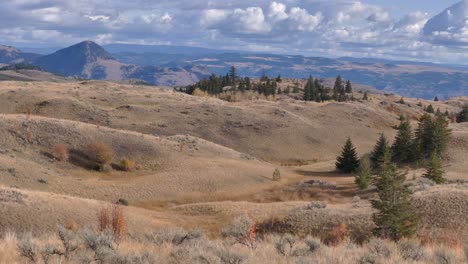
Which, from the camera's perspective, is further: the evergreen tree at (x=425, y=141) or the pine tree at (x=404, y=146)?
the pine tree at (x=404, y=146)

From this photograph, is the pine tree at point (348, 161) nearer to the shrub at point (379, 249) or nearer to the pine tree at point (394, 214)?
the pine tree at point (394, 214)

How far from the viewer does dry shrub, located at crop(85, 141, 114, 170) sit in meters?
55.3

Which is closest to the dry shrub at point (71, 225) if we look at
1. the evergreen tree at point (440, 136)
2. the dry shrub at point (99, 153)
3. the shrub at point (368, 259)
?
the shrub at point (368, 259)

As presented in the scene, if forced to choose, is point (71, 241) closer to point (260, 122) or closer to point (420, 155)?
point (420, 155)

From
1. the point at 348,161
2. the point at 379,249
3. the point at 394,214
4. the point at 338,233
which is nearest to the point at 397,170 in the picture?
the point at 394,214

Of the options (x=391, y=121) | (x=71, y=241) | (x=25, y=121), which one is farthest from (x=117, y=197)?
(x=391, y=121)

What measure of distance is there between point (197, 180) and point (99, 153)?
11.4 meters

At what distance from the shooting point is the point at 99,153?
55.5m

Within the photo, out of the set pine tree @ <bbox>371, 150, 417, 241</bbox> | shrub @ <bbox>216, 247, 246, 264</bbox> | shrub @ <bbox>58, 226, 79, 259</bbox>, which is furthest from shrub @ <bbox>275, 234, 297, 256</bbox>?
pine tree @ <bbox>371, 150, 417, 241</bbox>

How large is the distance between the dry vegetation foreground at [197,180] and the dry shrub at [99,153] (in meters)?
0.12

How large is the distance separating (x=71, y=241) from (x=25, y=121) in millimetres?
52278

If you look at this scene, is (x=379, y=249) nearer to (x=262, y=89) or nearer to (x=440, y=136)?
(x=440, y=136)

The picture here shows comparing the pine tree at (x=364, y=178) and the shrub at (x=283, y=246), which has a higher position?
the shrub at (x=283, y=246)

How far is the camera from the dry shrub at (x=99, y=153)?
55.3 metres
